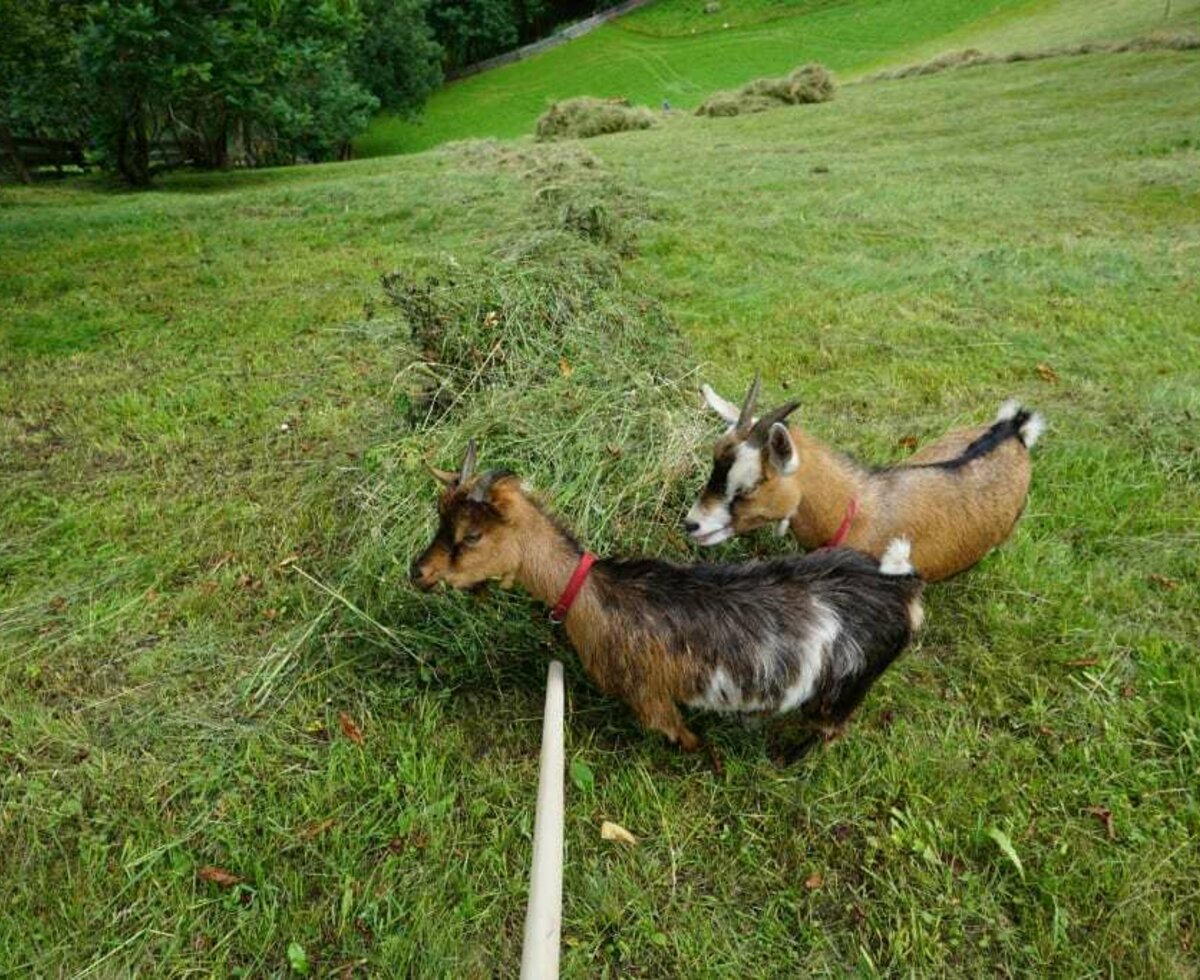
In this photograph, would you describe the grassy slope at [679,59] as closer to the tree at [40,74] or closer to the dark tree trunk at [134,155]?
the tree at [40,74]

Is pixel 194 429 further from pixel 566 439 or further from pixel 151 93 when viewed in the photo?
pixel 151 93

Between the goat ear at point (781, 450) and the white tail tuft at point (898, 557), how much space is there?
53 cm

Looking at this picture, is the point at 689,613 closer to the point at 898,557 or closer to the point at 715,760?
the point at 715,760

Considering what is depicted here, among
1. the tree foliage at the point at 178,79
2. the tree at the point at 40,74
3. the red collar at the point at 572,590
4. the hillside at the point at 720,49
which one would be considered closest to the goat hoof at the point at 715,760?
the red collar at the point at 572,590

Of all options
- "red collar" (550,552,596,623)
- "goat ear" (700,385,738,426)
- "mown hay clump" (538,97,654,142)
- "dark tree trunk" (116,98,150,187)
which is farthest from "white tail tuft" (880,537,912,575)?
"dark tree trunk" (116,98,150,187)

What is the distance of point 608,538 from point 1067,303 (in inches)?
211

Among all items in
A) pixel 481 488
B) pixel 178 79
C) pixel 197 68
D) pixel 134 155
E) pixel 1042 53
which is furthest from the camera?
pixel 1042 53

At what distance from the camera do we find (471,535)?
2516 millimetres

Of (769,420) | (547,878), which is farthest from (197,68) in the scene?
(547,878)

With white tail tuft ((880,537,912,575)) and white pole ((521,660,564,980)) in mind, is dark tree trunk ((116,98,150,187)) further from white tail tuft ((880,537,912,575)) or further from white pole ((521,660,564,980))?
white pole ((521,660,564,980))

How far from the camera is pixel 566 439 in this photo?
3461 mm

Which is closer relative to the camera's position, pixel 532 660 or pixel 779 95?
pixel 532 660

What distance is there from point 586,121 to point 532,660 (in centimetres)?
2052

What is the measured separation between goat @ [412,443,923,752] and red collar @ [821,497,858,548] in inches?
17.7
